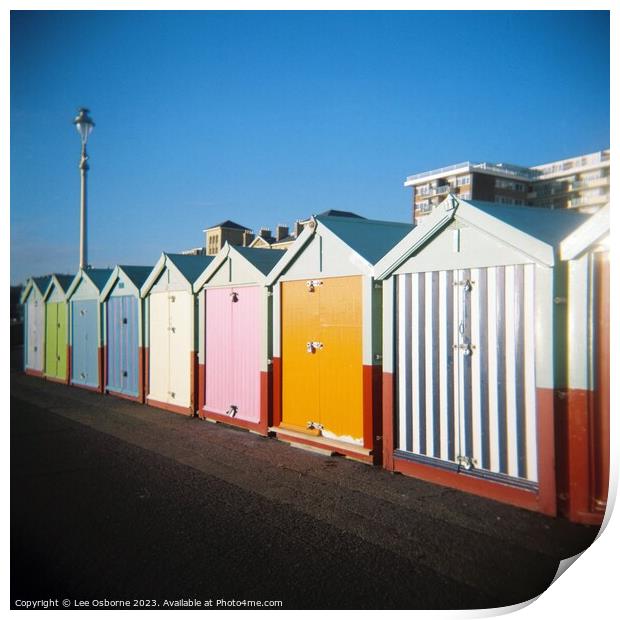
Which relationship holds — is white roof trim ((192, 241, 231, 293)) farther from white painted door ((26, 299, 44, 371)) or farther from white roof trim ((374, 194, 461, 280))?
white painted door ((26, 299, 44, 371))

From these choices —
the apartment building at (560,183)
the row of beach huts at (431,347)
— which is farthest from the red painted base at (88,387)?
the apartment building at (560,183)

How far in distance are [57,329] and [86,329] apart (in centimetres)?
244

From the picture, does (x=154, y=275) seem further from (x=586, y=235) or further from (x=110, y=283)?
(x=586, y=235)

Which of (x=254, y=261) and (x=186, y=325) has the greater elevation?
(x=254, y=261)

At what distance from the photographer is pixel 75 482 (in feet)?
20.6

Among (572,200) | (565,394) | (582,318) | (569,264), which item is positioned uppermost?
(572,200)

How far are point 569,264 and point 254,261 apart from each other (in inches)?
210

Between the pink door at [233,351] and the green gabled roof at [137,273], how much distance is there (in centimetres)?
310

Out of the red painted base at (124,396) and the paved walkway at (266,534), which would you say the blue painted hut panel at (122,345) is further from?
the paved walkway at (266,534)

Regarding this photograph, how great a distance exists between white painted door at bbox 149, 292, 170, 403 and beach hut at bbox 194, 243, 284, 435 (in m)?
1.27

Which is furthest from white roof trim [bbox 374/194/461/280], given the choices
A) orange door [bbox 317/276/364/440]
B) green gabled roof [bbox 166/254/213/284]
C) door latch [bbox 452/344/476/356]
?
green gabled roof [bbox 166/254/213/284]
